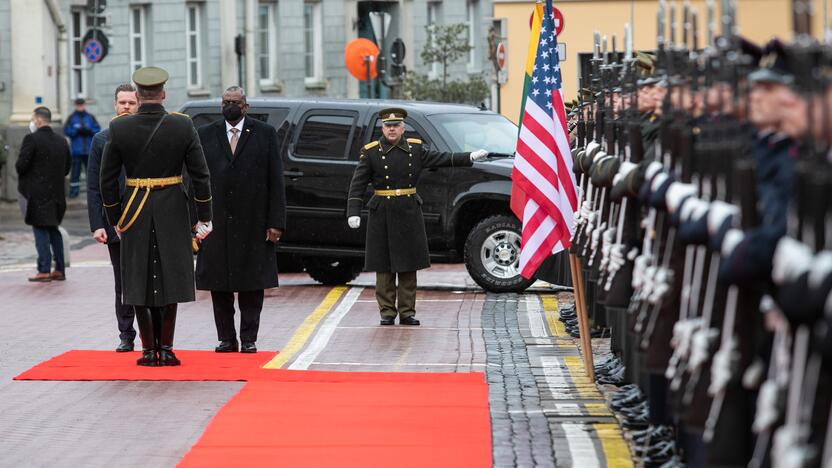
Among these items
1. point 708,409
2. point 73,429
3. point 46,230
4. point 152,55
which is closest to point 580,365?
point 73,429

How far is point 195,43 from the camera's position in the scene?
44.0 metres

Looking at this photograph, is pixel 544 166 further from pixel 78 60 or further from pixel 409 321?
pixel 78 60

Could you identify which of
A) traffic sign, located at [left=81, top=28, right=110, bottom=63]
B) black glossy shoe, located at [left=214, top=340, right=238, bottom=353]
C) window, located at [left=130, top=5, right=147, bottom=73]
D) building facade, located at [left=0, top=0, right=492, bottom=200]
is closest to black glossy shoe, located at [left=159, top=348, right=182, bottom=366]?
black glossy shoe, located at [left=214, top=340, right=238, bottom=353]

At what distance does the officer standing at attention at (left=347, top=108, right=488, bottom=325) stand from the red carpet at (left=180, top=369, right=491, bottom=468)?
3.42m

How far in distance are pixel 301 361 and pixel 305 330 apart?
81.7 inches

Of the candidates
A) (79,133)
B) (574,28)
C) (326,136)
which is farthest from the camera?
(79,133)

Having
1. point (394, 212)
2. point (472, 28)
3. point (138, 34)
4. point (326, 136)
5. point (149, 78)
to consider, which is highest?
point (472, 28)

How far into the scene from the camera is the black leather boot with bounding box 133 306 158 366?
11.7 metres

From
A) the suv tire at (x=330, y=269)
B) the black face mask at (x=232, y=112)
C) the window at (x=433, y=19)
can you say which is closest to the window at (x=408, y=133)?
the suv tire at (x=330, y=269)

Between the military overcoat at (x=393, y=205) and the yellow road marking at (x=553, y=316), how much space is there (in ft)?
3.72

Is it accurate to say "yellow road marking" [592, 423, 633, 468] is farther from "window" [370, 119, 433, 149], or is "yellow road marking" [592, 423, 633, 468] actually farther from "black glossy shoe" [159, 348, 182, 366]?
"window" [370, 119, 433, 149]

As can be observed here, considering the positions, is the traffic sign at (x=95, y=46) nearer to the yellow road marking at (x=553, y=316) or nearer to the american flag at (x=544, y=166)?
the yellow road marking at (x=553, y=316)

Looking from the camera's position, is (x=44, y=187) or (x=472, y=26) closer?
(x=44, y=187)

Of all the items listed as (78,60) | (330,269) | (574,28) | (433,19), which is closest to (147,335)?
(330,269)
